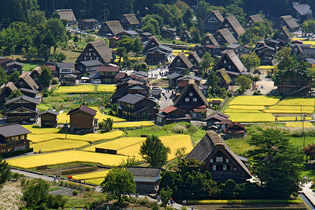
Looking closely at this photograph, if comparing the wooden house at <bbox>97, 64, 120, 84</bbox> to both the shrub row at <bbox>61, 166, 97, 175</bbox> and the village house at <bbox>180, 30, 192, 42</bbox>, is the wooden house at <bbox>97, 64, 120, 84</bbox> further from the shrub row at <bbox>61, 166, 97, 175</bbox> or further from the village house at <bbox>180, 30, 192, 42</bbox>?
the shrub row at <bbox>61, 166, 97, 175</bbox>

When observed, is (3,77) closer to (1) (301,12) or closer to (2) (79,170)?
(2) (79,170)

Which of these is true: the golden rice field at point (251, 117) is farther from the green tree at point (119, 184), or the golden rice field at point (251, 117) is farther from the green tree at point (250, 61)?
the green tree at point (119, 184)

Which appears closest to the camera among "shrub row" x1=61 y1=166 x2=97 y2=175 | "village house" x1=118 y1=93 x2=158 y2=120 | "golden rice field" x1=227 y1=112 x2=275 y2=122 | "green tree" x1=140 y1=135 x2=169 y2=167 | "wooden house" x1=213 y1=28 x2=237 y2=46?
"green tree" x1=140 y1=135 x2=169 y2=167

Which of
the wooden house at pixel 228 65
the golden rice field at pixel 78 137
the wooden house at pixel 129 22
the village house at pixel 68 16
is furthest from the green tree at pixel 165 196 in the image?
the wooden house at pixel 129 22

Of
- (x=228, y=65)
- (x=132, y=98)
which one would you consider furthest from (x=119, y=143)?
(x=228, y=65)

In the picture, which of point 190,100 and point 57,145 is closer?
point 57,145

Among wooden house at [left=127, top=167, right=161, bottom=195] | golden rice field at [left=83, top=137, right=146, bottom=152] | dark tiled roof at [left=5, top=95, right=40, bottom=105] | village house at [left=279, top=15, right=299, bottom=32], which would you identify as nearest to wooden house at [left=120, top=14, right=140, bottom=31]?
village house at [left=279, top=15, right=299, bottom=32]
